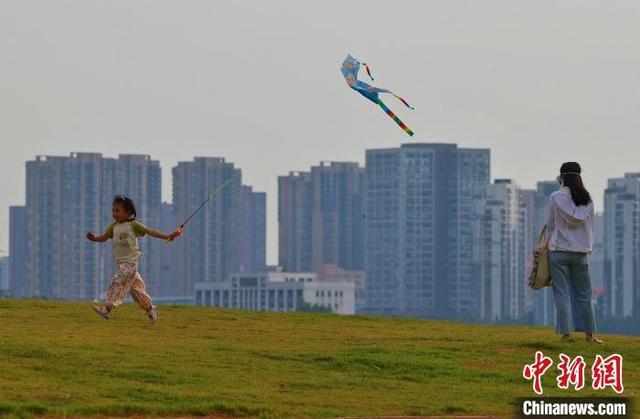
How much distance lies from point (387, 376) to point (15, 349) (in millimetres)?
3178

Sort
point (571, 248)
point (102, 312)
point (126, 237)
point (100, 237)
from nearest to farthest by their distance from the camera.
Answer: point (571, 248) → point (100, 237) → point (126, 237) → point (102, 312)

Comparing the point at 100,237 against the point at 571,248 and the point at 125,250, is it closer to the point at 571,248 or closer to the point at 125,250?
the point at 125,250

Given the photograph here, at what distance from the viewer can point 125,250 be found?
22828 mm

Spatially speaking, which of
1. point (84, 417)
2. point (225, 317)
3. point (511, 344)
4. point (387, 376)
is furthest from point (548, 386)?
point (225, 317)

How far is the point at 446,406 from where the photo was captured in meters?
17.3

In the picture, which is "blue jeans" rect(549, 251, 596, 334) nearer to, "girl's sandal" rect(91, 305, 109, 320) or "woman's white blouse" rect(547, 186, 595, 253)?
"woman's white blouse" rect(547, 186, 595, 253)

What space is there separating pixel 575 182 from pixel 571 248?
634 mm

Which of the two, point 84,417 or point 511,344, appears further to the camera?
point 511,344

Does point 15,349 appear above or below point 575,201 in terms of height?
below

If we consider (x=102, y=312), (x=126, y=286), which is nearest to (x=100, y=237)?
(x=126, y=286)

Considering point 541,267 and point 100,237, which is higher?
point 100,237

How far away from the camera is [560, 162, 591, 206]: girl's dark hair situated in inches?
848

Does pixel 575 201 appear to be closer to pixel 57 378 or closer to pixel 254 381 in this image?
pixel 254 381

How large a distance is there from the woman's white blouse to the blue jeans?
3.6 inches
